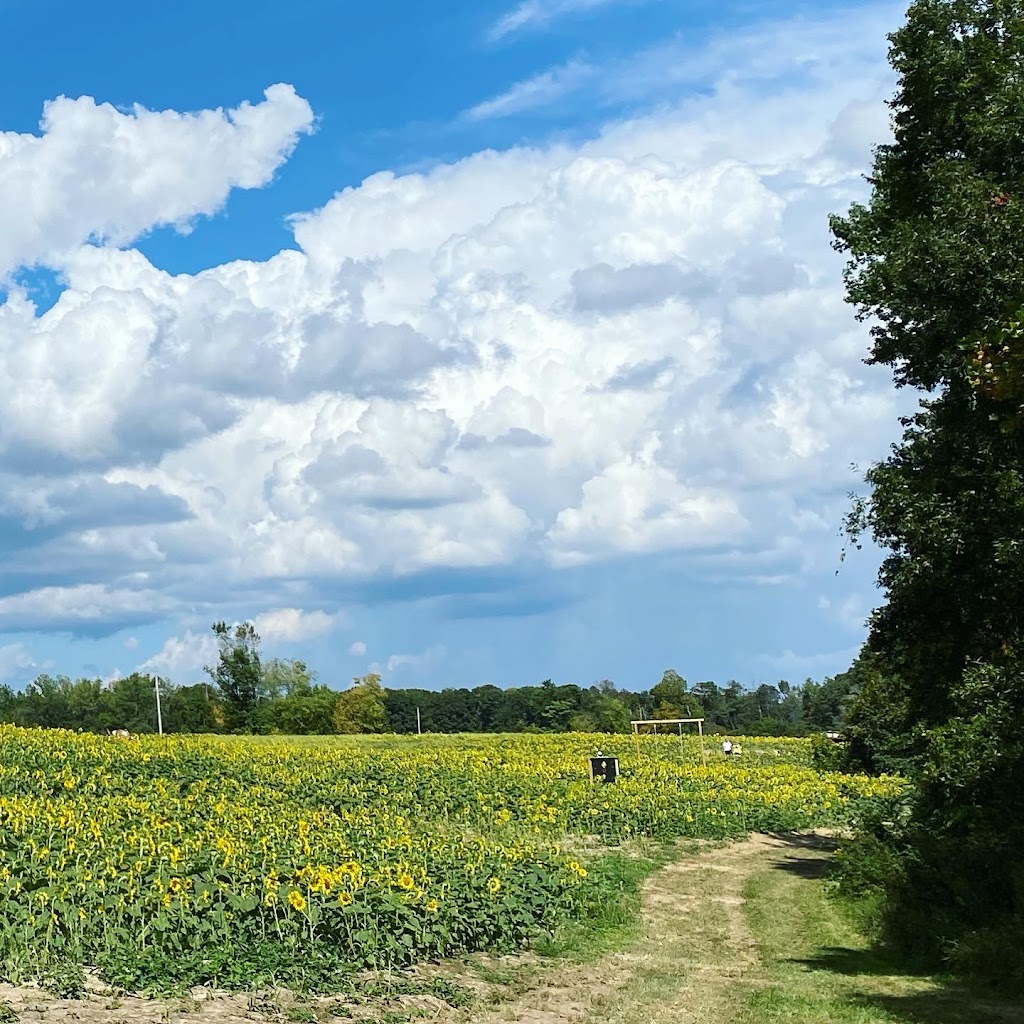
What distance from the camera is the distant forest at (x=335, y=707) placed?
299 ft

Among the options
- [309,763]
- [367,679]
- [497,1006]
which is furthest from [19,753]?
[367,679]

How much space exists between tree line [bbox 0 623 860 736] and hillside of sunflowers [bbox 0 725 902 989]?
117ft

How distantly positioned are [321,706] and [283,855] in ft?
258

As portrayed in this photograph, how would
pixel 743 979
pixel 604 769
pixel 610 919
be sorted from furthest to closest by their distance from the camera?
pixel 604 769 < pixel 610 919 < pixel 743 979

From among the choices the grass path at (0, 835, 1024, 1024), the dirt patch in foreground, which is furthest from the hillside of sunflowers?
the grass path at (0, 835, 1024, 1024)

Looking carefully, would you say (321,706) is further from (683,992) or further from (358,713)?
(683,992)

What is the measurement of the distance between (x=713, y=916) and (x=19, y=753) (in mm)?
14616

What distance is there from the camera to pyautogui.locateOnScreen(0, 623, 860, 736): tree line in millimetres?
91062

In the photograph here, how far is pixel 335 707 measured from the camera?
91812 mm

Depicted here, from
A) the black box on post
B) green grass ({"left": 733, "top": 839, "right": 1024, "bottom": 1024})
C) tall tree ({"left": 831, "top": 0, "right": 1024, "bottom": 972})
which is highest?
tall tree ({"left": 831, "top": 0, "right": 1024, "bottom": 972})

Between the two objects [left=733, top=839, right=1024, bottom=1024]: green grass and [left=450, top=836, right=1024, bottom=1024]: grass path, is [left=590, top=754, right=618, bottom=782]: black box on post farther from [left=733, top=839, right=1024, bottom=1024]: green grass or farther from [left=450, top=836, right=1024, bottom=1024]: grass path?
[left=733, top=839, right=1024, bottom=1024]: green grass

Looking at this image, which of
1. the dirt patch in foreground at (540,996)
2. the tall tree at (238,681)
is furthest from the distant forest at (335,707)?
the dirt patch in foreground at (540,996)

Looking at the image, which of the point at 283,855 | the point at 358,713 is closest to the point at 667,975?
the point at 283,855

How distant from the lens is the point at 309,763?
32438mm
